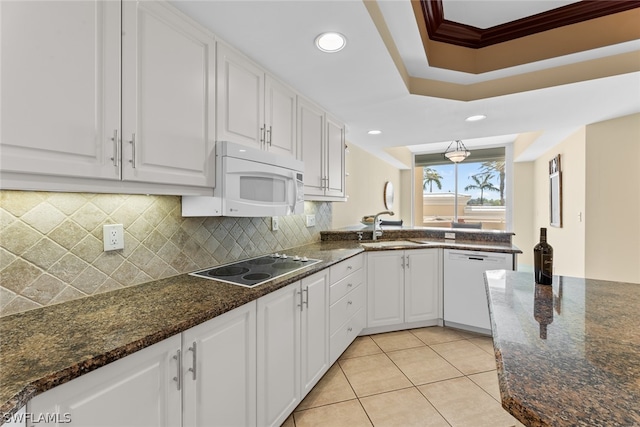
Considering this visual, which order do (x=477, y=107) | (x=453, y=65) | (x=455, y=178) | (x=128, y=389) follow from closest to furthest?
(x=128, y=389)
(x=453, y=65)
(x=477, y=107)
(x=455, y=178)

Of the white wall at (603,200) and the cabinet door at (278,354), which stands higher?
the white wall at (603,200)

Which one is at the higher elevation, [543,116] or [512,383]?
[543,116]

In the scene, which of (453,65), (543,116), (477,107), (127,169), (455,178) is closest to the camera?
(127,169)

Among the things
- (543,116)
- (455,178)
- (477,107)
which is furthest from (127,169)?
(455,178)

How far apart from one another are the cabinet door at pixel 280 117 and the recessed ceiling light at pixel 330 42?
0.46m

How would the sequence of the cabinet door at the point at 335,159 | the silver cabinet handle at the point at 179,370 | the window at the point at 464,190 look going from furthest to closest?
the window at the point at 464,190, the cabinet door at the point at 335,159, the silver cabinet handle at the point at 179,370

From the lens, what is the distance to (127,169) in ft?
3.62

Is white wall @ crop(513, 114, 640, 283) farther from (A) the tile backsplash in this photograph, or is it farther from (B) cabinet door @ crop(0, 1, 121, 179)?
(B) cabinet door @ crop(0, 1, 121, 179)

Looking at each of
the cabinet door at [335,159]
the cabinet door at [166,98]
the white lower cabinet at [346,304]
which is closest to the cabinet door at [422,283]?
the white lower cabinet at [346,304]

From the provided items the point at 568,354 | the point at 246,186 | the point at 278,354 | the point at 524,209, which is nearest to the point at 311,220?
the point at 246,186

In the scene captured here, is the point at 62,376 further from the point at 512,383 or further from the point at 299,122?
the point at 299,122

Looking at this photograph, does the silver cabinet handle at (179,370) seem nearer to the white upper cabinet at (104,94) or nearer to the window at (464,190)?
the white upper cabinet at (104,94)

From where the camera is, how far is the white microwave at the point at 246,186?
1.52 metres

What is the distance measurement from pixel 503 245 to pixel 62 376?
11.3 feet
